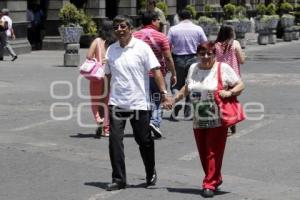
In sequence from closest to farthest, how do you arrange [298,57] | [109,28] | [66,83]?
[109,28] → [66,83] → [298,57]

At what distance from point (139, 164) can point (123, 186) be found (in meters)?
1.56

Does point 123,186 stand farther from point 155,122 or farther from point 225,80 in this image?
point 155,122

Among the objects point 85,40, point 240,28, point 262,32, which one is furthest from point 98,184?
point 262,32

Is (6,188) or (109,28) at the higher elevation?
(109,28)

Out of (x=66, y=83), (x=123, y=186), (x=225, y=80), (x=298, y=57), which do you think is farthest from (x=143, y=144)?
(x=298, y=57)

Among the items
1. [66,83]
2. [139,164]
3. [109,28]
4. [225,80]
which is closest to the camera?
[225,80]

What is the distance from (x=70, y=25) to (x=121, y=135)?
19.9 metres

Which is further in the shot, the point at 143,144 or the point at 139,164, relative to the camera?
the point at 139,164

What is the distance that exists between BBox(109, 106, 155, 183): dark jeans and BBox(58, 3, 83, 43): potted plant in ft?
59.0

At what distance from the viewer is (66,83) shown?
67.0 feet

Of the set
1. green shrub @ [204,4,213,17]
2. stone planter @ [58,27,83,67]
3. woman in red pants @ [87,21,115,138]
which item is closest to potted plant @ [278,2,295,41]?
green shrub @ [204,4,213,17]

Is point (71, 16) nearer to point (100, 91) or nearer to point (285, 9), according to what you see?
point (100, 91)

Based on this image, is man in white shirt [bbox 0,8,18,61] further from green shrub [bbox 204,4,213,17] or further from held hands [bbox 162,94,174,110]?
green shrub [bbox 204,4,213,17]

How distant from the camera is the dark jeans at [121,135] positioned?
895cm
